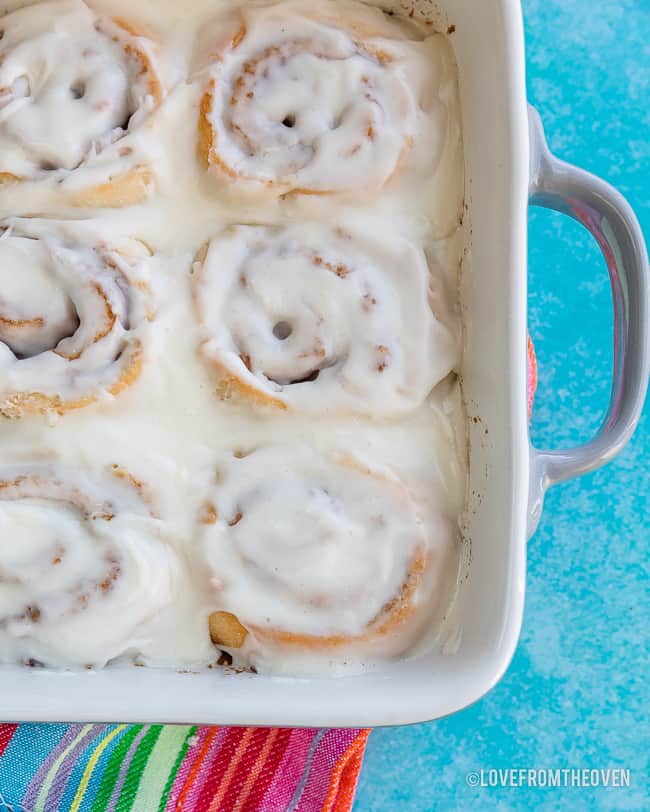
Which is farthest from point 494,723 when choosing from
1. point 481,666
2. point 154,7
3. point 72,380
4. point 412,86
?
point 154,7

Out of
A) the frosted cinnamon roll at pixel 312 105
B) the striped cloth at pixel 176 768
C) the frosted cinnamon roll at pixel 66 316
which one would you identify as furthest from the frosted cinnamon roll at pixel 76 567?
the frosted cinnamon roll at pixel 312 105

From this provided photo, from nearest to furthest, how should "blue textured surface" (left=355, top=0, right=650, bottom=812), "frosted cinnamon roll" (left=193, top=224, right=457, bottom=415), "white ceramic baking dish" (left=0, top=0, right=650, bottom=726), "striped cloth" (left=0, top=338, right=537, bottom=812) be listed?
"white ceramic baking dish" (left=0, top=0, right=650, bottom=726)
"frosted cinnamon roll" (left=193, top=224, right=457, bottom=415)
"striped cloth" (left=0, top=338, right=537, bottom=812)
"blue textured surface" (left=355, top=0, right=650, bottom=812)

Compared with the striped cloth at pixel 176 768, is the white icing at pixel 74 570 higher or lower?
higher

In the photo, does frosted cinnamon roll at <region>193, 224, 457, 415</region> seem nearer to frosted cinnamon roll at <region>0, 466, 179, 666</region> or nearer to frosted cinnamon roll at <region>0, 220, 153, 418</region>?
frosted cinnamon roll at <region>0, 220, 153, 418</region>

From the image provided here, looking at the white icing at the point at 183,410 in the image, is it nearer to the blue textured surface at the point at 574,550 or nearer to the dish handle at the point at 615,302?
the dish handle at the point at 615,302

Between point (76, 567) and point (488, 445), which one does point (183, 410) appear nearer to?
point (76, 567)

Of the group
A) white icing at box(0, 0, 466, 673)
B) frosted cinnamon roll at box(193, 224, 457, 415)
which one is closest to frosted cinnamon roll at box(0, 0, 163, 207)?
white icing at box(0, 0, 466, 673)

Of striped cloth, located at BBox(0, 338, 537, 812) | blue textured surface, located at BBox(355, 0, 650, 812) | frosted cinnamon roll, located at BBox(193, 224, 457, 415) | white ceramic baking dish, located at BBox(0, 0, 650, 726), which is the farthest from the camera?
blue textured surface, located at BBox(355, 0, 650, 812)
